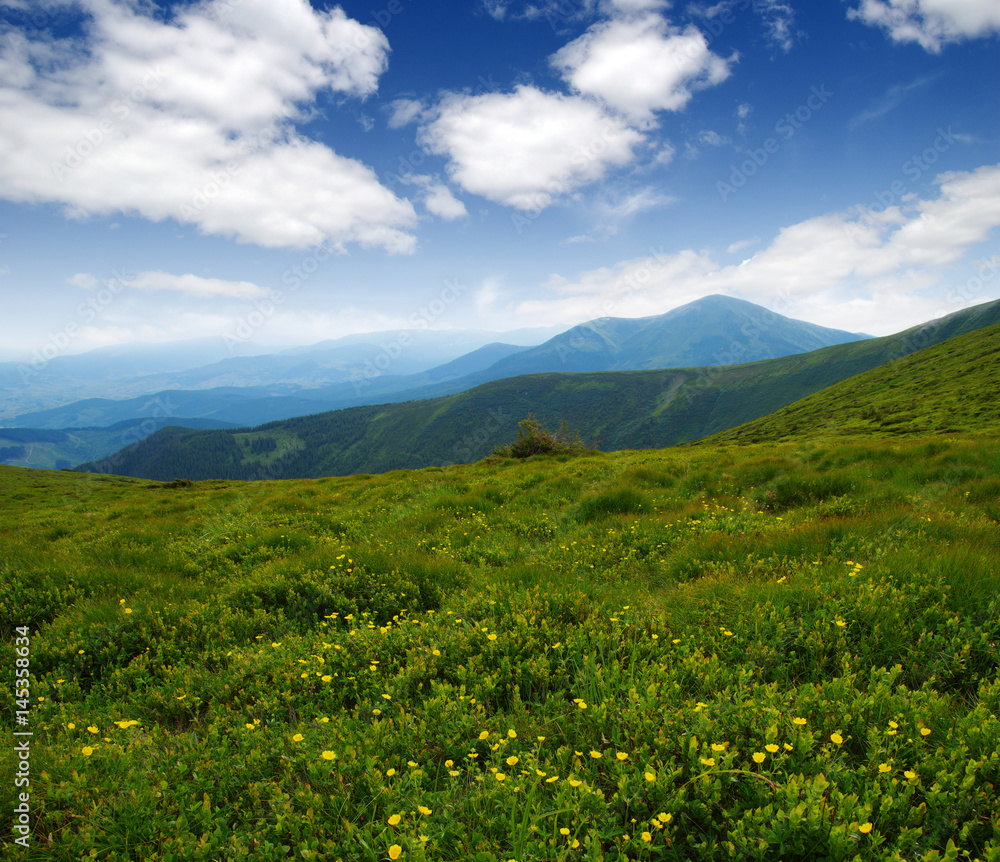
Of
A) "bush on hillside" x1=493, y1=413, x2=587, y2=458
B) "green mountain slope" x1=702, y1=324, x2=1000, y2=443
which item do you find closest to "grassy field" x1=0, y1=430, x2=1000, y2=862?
"bush on hillside" x1=493, y1=413, x2=587, y2=458

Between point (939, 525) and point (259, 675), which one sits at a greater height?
point (939, 525)

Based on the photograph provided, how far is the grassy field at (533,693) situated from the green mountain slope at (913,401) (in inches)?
1916

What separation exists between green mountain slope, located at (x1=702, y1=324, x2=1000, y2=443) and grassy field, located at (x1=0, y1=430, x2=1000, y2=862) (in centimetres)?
4868

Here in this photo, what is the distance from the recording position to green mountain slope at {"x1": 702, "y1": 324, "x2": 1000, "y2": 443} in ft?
190

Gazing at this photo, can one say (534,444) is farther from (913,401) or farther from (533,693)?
(913,401)

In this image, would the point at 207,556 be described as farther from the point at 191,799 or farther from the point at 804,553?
the point at 804,553

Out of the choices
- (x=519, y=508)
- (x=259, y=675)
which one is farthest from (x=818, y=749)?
(x=519, y=508)

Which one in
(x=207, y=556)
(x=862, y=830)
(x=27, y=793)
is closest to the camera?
(x=862, y=830)

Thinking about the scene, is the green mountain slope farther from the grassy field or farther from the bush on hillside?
the grassy field

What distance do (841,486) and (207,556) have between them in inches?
537

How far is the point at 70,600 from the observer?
6.55 m

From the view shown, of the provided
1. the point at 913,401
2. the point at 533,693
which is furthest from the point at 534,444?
the point at 913,401

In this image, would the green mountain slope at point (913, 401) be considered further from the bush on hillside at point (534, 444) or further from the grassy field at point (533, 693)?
the grassy field at point (533, 693)

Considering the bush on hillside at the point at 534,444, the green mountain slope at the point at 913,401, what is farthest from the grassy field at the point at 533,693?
the green mountain slope at the point at 913,401
